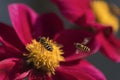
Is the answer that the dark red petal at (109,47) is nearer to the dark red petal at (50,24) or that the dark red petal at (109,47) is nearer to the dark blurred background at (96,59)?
the dark red petal at (50,24)

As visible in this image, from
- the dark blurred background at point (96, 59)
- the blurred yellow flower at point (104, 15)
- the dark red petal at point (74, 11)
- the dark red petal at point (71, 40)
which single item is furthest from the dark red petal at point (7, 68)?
the dark blurred background at point (96, 59)

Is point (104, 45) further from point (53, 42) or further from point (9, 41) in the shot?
point (9, 41)

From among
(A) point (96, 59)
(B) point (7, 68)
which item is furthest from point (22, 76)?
(A) point (96, 59)

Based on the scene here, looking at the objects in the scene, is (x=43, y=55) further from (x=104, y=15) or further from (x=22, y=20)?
(x=104, y=15)

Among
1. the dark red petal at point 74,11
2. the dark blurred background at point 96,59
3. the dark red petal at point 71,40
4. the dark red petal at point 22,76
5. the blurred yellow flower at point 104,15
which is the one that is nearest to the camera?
the dark red petal at point 22,76

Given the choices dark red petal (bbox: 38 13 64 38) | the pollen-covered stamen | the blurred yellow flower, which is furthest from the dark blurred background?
the pollen-covered stamen

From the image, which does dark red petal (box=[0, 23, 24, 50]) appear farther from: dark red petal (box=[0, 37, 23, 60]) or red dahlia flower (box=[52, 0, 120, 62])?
red dahlia flower (box=[52, 0, 120, 62])
